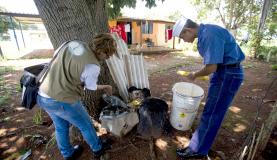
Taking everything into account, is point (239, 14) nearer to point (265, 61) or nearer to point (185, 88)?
point (265, 61)

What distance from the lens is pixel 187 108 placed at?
8.27 feet

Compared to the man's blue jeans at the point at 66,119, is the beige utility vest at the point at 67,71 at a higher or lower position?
higher

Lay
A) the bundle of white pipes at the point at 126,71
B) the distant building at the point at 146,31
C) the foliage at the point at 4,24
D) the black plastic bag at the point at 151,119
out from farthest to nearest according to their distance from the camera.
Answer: the distant building at the point at 146,31
the foliage at the point at 4,24
the bundle of white pipes at the point at 126,71
the black plastic bag at the point at 151,119

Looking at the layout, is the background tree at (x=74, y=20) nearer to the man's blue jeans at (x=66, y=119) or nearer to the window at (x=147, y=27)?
the man's blue jeans at (x=66, y=119)

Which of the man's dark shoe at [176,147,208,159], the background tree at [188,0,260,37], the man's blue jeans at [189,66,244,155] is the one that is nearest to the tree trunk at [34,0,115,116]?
the man's dark shoe at [176,147,208,159]

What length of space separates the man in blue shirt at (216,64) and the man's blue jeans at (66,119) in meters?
1.36

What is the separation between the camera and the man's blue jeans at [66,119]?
1801 mm

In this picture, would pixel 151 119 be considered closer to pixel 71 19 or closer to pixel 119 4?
pixel 71 19

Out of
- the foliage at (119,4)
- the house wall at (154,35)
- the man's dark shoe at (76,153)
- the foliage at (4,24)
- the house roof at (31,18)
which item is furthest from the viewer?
the house wall at (154,35)

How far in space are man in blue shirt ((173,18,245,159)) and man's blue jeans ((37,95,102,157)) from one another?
136 centimetres

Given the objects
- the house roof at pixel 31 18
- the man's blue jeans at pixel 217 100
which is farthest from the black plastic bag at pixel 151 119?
the house roof at pixel 31 18

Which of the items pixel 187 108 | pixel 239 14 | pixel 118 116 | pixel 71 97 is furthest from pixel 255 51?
pixel 71 97

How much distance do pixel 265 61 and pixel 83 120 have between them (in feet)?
34.7

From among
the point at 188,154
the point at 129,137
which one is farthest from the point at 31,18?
the point at 188,154
